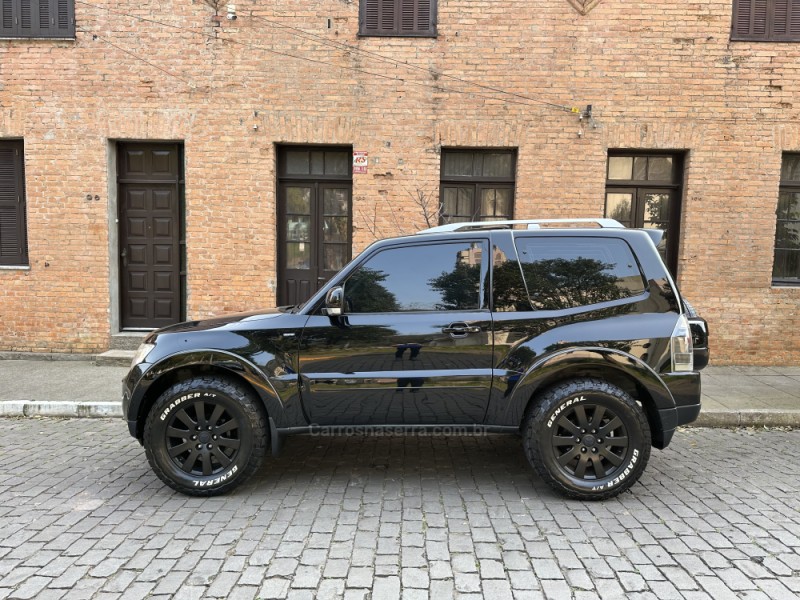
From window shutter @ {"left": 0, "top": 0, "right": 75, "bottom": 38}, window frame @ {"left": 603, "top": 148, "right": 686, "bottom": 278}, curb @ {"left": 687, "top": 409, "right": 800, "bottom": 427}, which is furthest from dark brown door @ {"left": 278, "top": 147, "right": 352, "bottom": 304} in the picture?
curb @ {"left": 687, "top": 409, "right": 800, "bottom": 427}

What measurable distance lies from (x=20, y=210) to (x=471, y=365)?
8.27 metres

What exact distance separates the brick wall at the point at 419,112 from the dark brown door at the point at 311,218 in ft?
1.38

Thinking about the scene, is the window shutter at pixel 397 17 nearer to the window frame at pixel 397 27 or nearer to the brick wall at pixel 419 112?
the window frame at pixel 397 27

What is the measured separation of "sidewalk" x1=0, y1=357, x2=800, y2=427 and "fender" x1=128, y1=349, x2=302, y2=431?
103 inches

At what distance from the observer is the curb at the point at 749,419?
566cm

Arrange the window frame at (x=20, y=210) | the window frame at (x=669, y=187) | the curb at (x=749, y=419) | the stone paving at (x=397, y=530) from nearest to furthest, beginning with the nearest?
the stone paving at (x=397, y=530) < the curb at (x=749, y=419) < the window frame at (x=669, y=187) < the window frame at (x=20, y=210)

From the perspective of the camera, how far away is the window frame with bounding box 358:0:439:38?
7.72 m

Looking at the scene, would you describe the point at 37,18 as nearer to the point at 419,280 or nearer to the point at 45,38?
the point at 45,38

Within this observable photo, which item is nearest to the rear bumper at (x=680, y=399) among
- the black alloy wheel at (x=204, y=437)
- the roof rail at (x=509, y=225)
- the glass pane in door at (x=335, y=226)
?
the roof rail at (x=509, y=225)

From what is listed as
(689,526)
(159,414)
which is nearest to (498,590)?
(689,526)

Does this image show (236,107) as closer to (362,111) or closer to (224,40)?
(224,40)

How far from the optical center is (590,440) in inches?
145

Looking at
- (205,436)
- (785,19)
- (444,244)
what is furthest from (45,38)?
(785,19)

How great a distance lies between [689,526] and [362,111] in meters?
6.65
